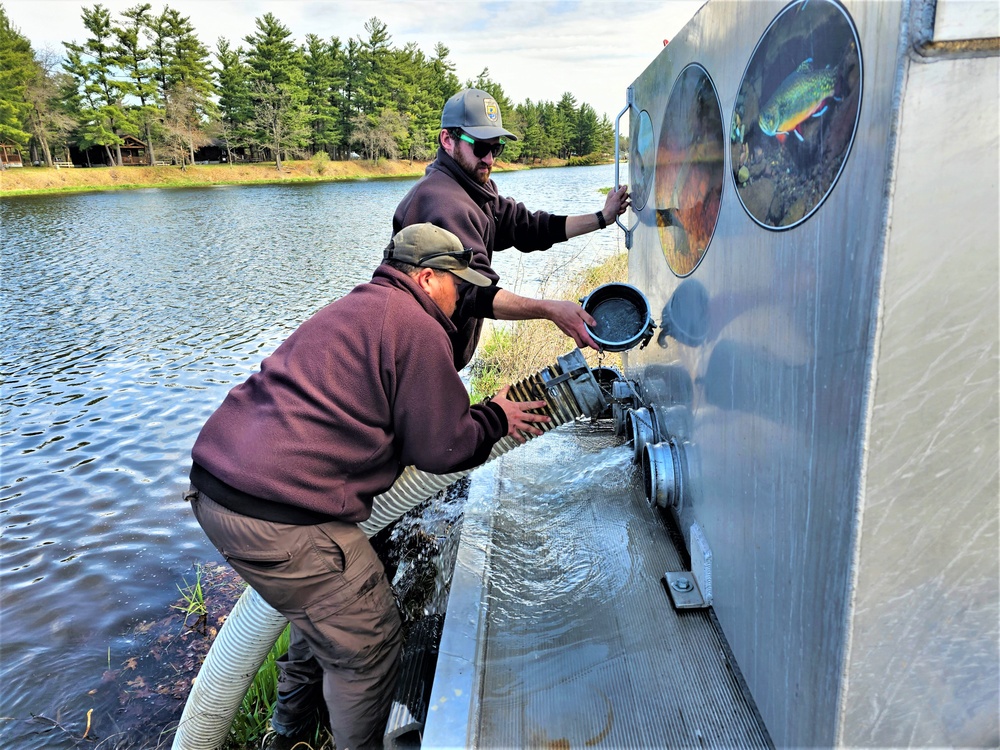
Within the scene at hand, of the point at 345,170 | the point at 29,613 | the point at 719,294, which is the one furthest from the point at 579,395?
the point at 345,170

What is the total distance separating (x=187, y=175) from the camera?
4881cm

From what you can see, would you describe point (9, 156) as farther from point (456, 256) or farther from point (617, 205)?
point (456, 256)

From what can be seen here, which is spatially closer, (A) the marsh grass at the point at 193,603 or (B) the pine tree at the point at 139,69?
(A) the marsh grass at the point at 193,603

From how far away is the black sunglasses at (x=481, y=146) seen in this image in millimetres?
3910

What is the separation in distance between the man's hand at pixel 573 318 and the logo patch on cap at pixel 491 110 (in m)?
1.44

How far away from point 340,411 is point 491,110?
7.91 feet

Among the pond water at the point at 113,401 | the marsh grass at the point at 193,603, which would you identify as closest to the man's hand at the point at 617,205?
the marsh grass at the point at 193,603

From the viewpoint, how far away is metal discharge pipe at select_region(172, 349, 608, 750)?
3.09 metres

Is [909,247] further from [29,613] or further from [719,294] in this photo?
[29,613]

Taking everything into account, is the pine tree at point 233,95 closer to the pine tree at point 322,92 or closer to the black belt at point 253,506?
the pine tree at point 322,92

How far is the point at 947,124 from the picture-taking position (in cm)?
121

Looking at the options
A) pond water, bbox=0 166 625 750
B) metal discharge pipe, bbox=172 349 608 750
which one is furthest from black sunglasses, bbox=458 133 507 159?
pond water, bbox=0 166 625 750

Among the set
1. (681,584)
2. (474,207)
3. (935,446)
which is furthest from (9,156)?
(935,446)

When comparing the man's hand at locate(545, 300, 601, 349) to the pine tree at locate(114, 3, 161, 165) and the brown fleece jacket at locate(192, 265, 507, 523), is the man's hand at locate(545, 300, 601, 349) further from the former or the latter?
the pine tree at locate(114, 3, 161, 165)
